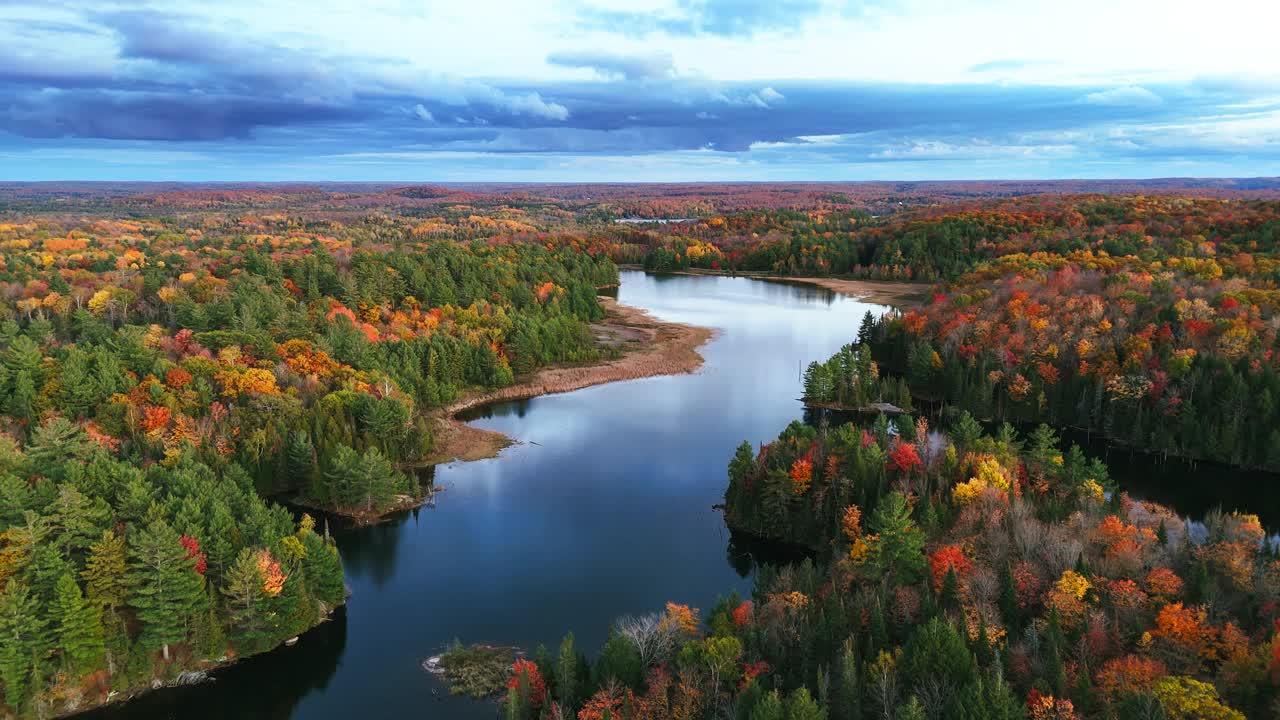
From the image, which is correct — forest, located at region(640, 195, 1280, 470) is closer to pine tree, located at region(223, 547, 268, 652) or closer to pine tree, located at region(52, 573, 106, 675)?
pine tree, located at region(223, 547, 268, 652)

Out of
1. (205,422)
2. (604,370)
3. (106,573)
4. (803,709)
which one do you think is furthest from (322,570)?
(604,370)

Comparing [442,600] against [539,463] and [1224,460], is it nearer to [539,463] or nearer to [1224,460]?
[539,463]

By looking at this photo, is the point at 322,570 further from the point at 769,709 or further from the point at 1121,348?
the point at 1121,348

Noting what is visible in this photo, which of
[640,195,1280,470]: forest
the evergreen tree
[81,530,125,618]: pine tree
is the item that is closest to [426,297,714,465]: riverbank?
[640,195,1280,470]: forest

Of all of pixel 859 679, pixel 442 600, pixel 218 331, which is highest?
pixel 218 331

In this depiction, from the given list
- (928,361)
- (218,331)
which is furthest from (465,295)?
(928,361)

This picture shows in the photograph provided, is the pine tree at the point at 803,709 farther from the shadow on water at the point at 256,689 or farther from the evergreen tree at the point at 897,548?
the shadow on water at the point at 256,689
